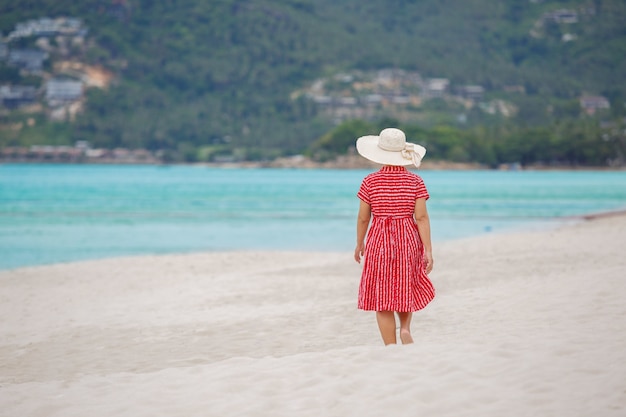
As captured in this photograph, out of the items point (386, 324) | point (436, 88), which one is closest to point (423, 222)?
point (386, 324)

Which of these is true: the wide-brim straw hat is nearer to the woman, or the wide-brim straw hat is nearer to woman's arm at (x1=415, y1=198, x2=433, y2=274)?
the woman

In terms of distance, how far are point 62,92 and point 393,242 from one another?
181 m

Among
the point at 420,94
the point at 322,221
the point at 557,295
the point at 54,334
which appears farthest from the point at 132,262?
the point at 420,94

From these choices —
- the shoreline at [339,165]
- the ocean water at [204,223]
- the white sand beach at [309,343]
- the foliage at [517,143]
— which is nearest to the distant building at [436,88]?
the foliage at [517,143]

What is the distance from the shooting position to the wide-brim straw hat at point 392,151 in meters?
7.02

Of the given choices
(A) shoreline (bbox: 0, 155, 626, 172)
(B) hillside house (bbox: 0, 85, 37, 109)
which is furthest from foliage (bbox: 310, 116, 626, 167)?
(B) hillside house (bbox: 0, 85, 37, 109)

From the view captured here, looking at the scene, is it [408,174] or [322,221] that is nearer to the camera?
[408,174]

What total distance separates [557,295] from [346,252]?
1177 cm

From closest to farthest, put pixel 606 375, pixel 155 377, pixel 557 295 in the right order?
pixel 606 375
pixel 155 377
pixel 557 295

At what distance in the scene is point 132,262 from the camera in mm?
18859

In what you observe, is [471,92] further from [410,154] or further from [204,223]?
[410,154]

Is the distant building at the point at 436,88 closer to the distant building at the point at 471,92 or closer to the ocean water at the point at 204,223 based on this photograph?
the distant building at the point at 471,92

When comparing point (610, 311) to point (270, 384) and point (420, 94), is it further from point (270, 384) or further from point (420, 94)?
point (420, 94)

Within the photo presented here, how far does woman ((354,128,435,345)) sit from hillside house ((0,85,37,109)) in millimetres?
181440
